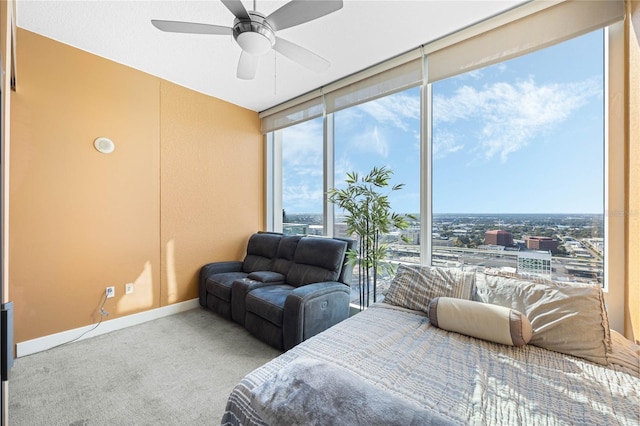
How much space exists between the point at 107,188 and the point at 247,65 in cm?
206

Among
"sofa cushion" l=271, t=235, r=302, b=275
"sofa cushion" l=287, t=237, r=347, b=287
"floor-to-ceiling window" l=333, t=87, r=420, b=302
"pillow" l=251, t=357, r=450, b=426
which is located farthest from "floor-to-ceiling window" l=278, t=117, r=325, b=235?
"pillow" l=251, t=357, r=450, b=426

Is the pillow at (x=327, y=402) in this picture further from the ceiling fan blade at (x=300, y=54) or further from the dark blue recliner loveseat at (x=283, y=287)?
the ceiling fan blade at (x=300, y=54)

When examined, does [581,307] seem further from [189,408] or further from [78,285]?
[78,285]

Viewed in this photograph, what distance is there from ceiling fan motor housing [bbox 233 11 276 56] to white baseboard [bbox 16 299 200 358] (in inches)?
120

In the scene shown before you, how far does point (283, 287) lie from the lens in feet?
9.56

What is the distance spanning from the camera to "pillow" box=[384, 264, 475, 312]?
1919 mm

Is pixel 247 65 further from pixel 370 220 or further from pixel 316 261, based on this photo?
pixel 316 261

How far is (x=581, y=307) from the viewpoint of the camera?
1499 mm

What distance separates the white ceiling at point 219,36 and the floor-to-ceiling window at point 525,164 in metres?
0.58

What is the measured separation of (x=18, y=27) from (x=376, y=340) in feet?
12.6

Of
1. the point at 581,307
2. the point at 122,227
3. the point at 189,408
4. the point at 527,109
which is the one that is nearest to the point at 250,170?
the point at 122,227

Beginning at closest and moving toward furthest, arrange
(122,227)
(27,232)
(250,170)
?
(27,232)
(122,227)
(250,170)

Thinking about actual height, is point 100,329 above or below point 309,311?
below

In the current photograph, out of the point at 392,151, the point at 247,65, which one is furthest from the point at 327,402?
the point at 392,151
